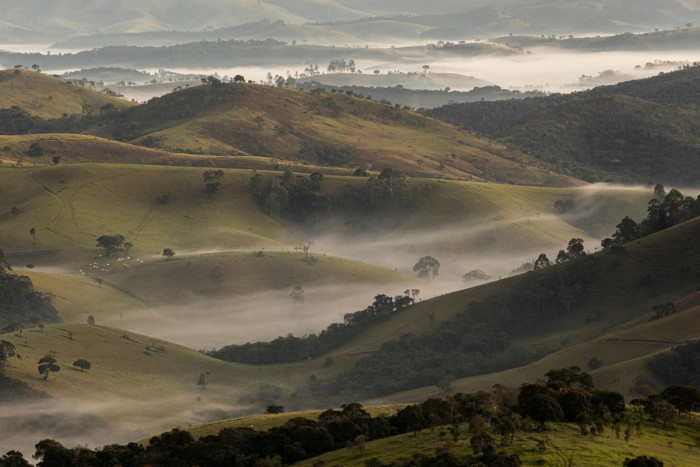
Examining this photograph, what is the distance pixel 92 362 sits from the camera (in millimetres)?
161500

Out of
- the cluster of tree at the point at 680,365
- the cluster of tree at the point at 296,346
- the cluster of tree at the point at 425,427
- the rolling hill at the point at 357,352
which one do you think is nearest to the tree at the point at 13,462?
the cluster of tree at the point at 425,427

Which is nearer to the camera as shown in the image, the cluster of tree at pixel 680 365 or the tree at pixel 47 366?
the cluster of tree at pixel 680 365

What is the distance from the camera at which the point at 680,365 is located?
131 meters

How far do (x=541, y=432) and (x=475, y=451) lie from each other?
697 centimetres

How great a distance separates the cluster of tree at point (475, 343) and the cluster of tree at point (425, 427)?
237 feet

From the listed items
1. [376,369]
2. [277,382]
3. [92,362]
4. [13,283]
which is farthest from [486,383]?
[13,283]

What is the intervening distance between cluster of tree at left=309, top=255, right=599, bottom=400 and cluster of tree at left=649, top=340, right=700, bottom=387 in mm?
32476

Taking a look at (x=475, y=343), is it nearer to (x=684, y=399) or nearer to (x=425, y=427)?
(x=684, y=399)

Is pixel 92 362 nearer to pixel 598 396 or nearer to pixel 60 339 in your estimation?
pixel 60 339

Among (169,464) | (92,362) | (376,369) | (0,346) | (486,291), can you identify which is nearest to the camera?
(169,464)

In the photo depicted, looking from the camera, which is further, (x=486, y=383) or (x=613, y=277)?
(x=613, y=277)

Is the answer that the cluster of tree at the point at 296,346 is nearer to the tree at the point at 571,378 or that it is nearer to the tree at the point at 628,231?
the tree at the point at 628,231

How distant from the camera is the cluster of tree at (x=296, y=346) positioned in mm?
186375

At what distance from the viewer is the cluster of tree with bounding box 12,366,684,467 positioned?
8000 centimetres
